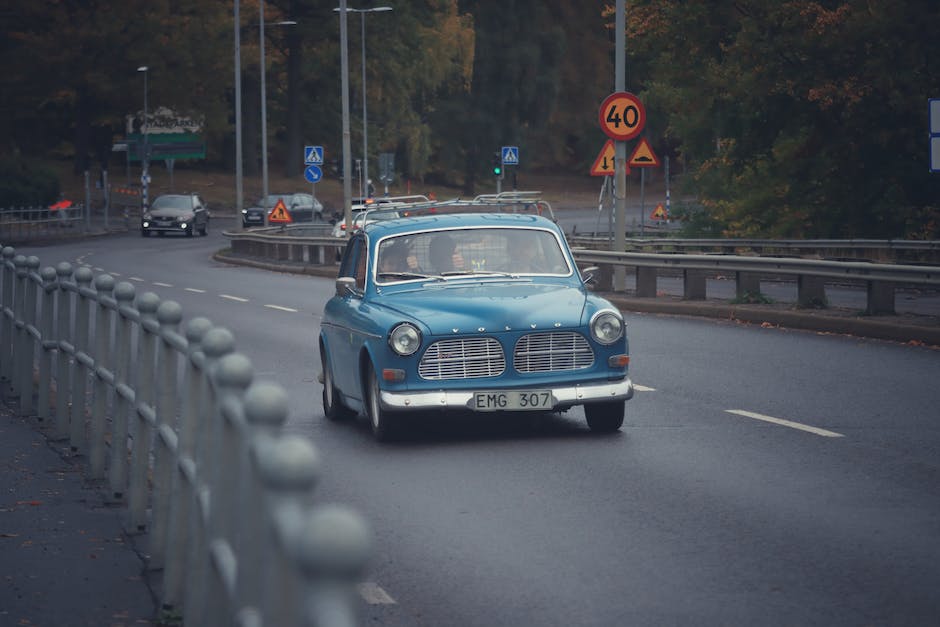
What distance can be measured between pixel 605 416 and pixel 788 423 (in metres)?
1.29

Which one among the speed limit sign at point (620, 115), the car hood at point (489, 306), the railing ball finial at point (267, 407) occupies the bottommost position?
the car hood at point (489, 306)

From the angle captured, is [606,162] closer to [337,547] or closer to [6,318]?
[6,318]

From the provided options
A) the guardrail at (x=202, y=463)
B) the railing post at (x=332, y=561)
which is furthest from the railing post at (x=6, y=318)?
the railing post at (x=332, y=561)

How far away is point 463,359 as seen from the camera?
1155 cm

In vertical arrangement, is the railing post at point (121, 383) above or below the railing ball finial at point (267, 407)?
below

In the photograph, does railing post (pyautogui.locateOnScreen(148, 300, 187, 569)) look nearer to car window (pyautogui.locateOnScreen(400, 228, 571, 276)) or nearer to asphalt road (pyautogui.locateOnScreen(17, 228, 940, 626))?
asphalt road (pyautogui.locateOnScreen(17, 228, 940, 626))

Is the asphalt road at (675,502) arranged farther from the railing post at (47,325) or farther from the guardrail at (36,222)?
the guardrail at (36,222)

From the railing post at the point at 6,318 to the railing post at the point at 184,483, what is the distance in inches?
306

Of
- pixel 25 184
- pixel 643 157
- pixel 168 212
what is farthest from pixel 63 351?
pixel 25 184

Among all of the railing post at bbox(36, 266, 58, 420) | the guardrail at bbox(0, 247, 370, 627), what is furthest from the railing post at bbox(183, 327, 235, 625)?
the railing post at bbox(36, 266, 58, 420)

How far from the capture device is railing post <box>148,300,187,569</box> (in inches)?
282

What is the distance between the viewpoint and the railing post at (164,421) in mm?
7172

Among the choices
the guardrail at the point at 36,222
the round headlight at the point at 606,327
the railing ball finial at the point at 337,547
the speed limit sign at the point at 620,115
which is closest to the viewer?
the railing ball finial at the point at 337,547

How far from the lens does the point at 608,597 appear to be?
695cm
